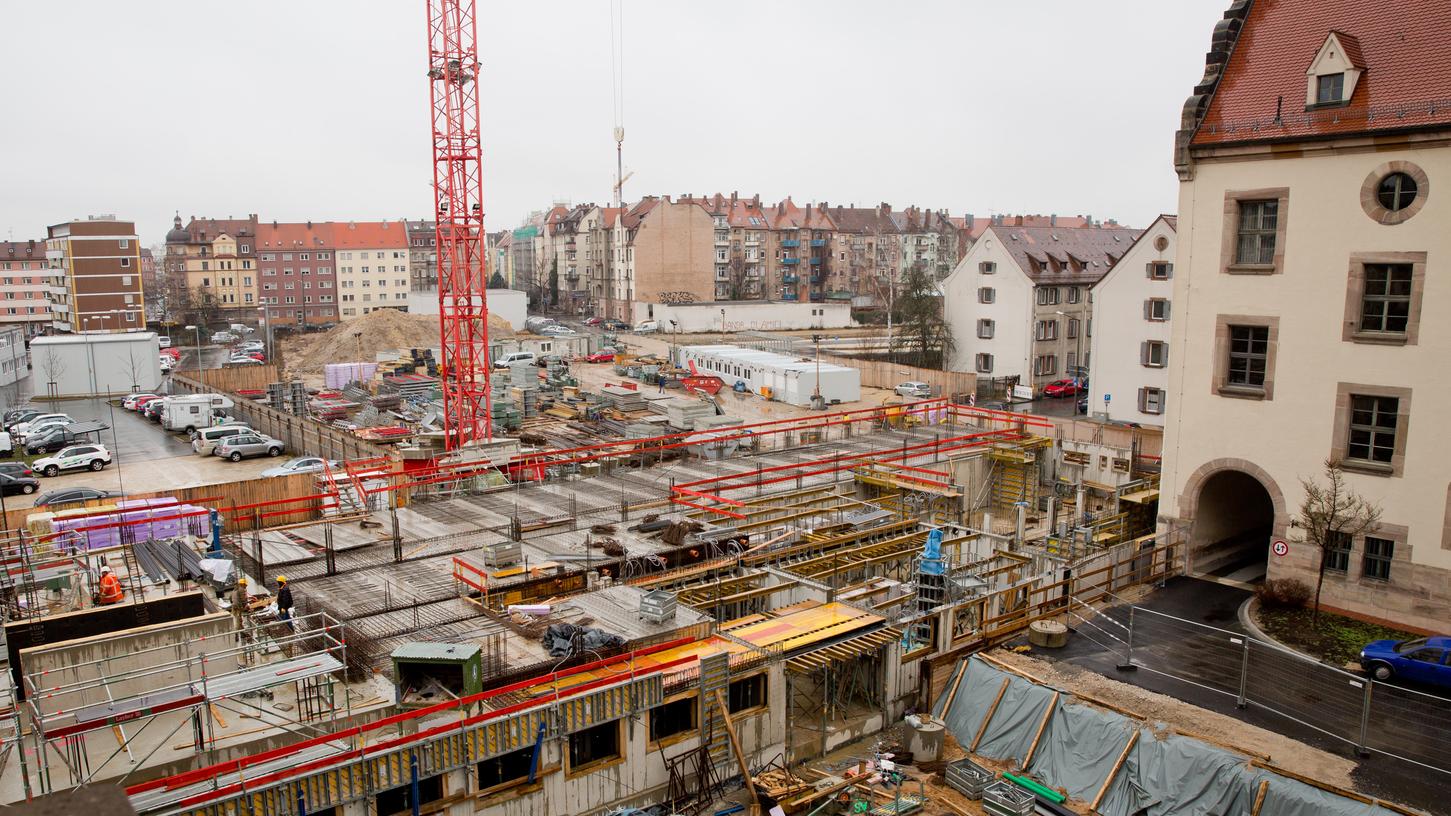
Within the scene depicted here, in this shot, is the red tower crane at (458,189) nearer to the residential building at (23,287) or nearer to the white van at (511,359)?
the white van at (511,359)

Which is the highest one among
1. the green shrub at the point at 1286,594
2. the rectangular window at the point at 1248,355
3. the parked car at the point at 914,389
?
the rectangular window at the point at 1248,355

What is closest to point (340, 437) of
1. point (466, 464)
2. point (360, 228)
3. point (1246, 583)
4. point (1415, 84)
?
point (466, 464)

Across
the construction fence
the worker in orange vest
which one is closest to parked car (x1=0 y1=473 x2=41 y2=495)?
the worker in orange vest

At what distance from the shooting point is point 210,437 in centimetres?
4862

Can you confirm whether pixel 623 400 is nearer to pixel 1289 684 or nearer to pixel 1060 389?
pixel 1060 389

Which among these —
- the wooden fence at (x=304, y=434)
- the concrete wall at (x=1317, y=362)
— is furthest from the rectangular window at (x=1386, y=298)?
the wooden fence at (x=304, y=434)

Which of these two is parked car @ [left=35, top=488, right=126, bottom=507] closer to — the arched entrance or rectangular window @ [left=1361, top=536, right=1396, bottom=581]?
the arched entrance

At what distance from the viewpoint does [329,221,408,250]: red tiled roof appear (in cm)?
11919

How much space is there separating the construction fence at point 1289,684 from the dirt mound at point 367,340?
73557 mm

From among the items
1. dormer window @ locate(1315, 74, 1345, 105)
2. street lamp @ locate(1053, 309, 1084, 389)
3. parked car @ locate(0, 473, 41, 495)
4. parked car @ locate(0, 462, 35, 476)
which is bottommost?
parked car @ locate(0, 473, 41, 495)

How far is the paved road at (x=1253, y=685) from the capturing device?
15500 mm

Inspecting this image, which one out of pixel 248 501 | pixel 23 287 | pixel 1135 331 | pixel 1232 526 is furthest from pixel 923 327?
pixel 23 287

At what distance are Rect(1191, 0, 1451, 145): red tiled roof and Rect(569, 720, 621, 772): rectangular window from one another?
19.9m

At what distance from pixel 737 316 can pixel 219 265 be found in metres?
65.5
